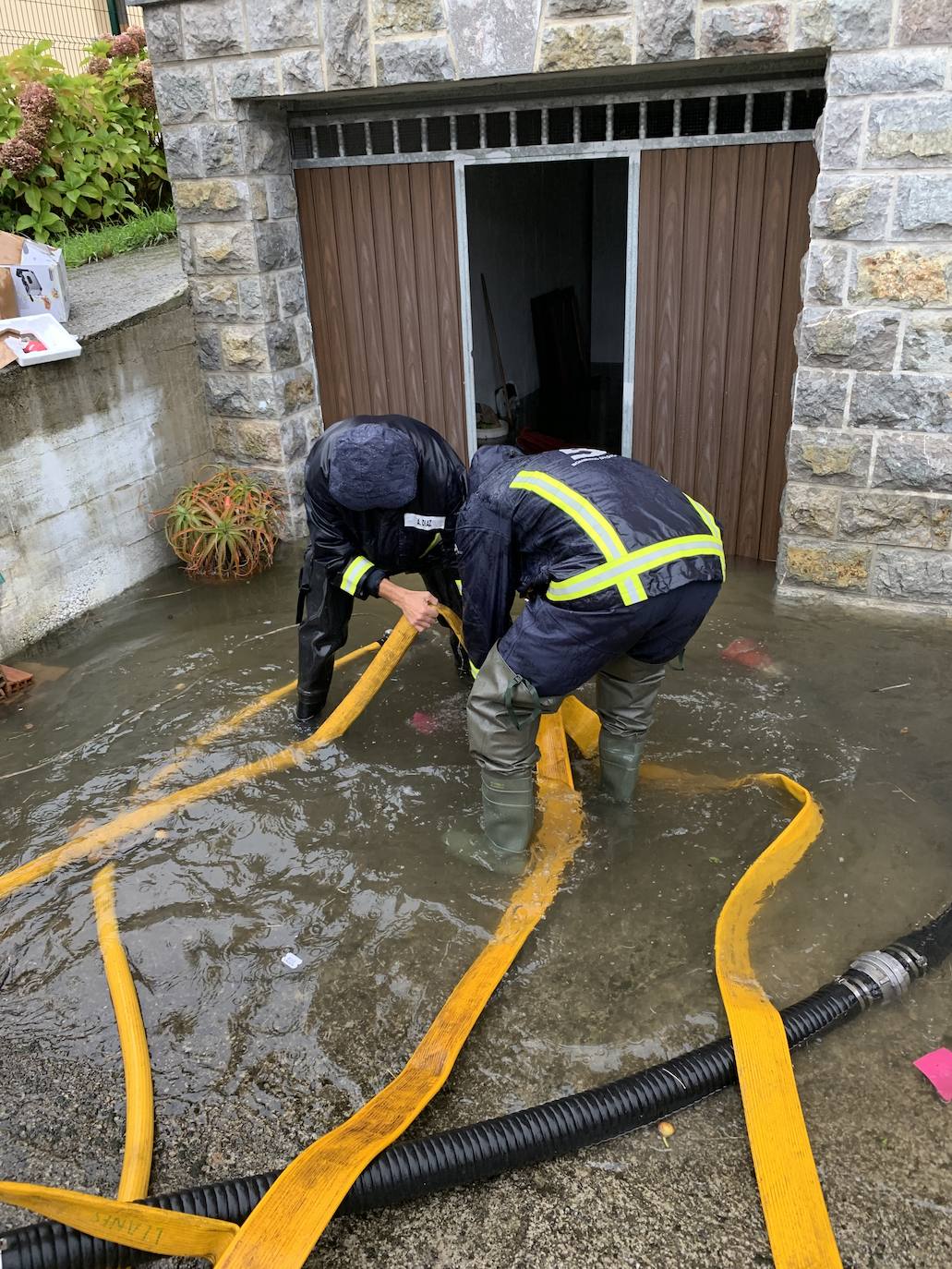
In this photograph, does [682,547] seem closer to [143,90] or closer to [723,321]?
[723,321]

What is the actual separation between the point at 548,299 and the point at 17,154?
15.1ft

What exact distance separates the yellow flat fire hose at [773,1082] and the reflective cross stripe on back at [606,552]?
1142mm

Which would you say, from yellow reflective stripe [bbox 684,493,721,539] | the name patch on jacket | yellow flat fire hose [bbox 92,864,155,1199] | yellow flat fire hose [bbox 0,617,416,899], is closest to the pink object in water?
yellow reflective stripe [bbox 684,493,721,539]

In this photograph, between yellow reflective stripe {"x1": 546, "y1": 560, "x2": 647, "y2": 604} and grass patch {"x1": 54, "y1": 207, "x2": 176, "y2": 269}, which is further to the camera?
grass patch {"x1": 54, "y1": 207, "x2": 176, "y2": 269}

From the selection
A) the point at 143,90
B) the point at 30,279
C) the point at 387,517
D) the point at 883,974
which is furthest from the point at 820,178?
the point at 143,90

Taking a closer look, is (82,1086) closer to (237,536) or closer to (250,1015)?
(250,1015)

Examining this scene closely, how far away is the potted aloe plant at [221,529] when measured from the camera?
6.04 meters

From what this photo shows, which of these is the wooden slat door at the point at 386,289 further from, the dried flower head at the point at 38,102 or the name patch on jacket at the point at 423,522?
the dried flower head at the point at 38,102

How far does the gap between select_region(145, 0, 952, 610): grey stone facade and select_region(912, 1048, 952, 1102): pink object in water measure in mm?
2879

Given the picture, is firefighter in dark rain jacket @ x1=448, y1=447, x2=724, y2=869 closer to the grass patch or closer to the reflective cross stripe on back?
the reflective cross stripe on back

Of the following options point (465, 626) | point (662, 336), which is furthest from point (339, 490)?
point (662, 336)

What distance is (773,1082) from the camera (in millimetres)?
2611

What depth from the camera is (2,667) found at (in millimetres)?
5023

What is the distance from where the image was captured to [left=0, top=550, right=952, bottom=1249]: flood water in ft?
9.37
